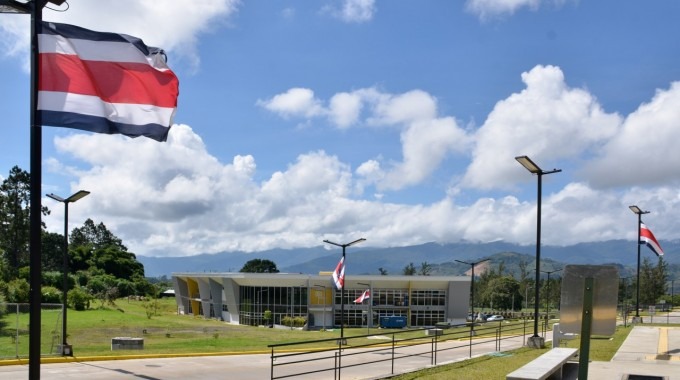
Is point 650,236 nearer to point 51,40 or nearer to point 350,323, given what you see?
point 51,40

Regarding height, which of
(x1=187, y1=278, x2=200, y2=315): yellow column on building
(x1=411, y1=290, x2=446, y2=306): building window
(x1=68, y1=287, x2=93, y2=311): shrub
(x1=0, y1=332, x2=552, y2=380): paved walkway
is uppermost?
(x1=0, y1=332, x2=552, y2=380): paved walkway

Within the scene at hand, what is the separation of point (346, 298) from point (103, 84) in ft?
241

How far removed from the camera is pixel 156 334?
39.8m

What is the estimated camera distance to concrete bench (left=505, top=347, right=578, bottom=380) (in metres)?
9.62

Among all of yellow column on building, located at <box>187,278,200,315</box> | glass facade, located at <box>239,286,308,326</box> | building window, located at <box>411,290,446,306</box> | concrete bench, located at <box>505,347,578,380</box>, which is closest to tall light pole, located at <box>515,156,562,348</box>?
concrete bench, located at <box>505,347,578,380</box>

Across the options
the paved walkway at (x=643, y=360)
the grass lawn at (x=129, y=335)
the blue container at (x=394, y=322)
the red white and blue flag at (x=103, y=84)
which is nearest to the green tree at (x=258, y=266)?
the blue container at (x=394, y=322)

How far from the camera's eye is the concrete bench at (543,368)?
9.62 m

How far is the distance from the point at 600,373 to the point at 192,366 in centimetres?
1081

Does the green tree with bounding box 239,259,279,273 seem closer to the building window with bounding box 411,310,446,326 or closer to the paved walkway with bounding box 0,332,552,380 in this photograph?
the building window with bounding box 411,310,446,326

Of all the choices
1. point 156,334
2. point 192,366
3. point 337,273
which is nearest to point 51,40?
point 192,366

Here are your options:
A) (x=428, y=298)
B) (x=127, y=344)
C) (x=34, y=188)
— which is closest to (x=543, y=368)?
(x=34, y=188)

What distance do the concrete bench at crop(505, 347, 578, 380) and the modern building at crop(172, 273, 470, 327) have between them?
63641 mm

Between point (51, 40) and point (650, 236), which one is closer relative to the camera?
point (51, 40)

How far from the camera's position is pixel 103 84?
26.0 feet
